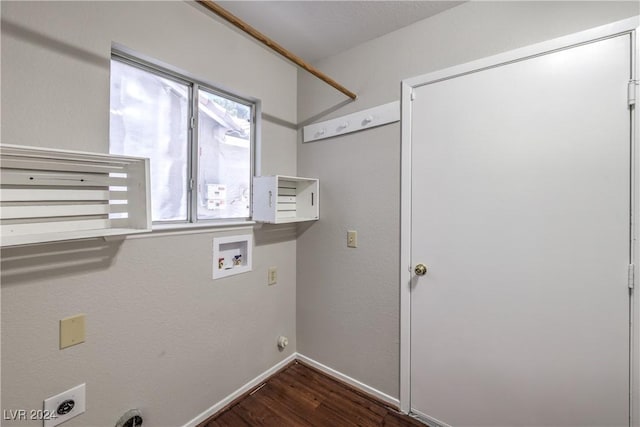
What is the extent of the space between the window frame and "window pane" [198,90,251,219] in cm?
3

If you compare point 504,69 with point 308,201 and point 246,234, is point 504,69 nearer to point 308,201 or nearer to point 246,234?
point 308,201

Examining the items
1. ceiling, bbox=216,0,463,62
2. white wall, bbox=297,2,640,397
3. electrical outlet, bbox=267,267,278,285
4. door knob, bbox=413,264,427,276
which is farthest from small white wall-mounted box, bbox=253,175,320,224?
ceiling, bbox=216,0,463,62

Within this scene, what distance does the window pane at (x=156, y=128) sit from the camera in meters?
1.31

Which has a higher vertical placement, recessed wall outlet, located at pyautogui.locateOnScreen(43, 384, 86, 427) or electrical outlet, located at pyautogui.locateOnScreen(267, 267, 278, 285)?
electrical outlet, located at pyautogui.locateOnScreen(267, 267, 278, 285)

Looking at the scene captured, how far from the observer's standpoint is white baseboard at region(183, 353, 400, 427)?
5.21ft

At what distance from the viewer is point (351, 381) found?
188 cm

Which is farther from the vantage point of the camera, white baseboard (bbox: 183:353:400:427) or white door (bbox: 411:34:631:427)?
white baseboard (bbox: 183:353:400:427)

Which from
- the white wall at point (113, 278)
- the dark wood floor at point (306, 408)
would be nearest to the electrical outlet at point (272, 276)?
the white wall at point (113, 278)

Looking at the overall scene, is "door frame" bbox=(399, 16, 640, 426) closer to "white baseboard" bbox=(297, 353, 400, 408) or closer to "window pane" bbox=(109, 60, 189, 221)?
"white baseboard" bbox=(297, 353, 400, 408)

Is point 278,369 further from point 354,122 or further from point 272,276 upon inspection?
point 354,122

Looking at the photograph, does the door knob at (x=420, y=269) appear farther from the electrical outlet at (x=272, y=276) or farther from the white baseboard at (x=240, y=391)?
the white baseboard at (x=240, y=391)

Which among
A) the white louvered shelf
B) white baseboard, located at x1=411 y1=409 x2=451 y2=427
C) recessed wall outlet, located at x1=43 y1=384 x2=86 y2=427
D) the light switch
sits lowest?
white baseboard, located at x1=411 y1=409 x2=451 y2=427

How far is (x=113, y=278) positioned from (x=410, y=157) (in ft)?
5.58

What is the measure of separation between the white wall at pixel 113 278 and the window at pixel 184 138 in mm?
133
